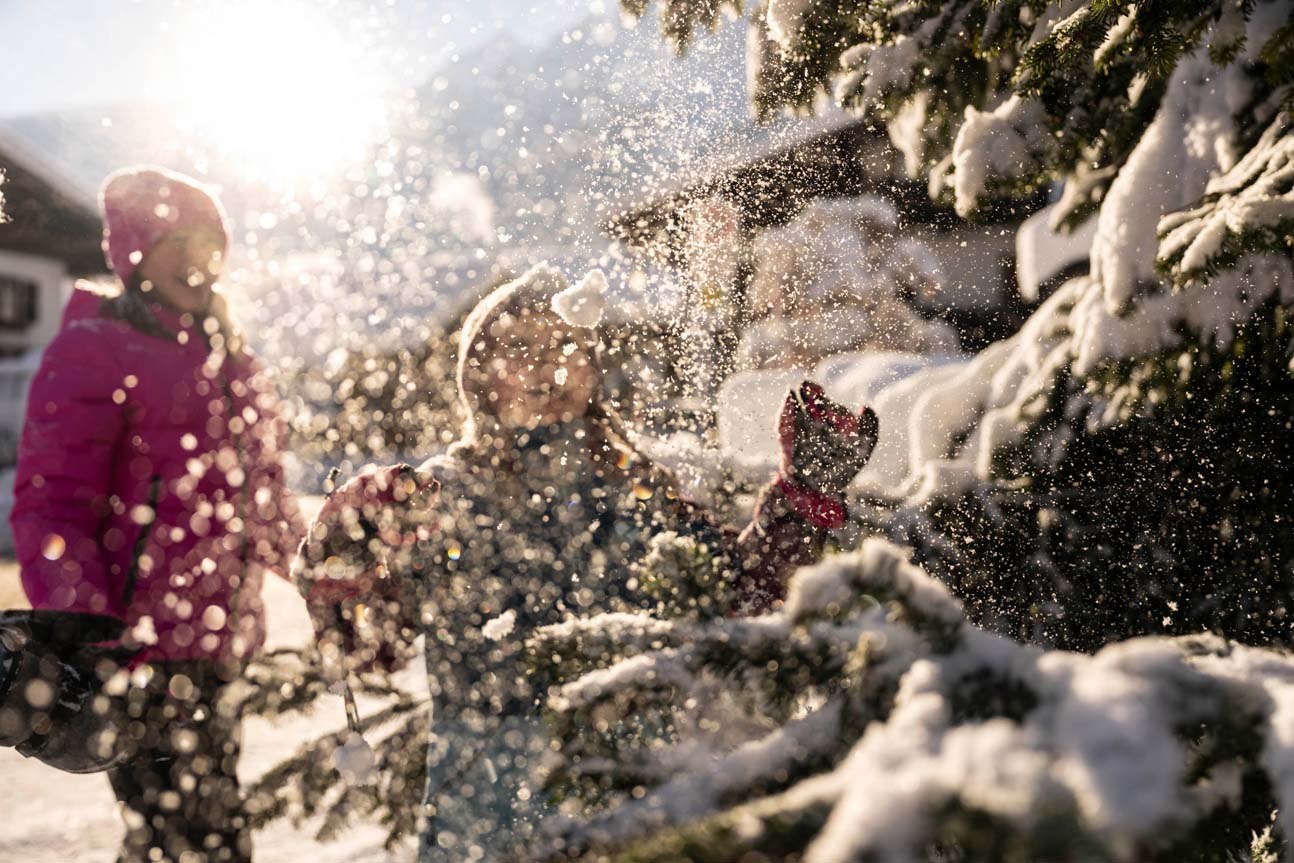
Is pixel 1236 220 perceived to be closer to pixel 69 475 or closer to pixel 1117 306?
pixel 1117 306

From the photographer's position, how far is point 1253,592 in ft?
6.37

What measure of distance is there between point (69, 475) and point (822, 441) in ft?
5.95

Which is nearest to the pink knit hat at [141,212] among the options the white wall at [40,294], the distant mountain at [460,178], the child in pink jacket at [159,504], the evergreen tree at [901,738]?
the child in pink jacket at [159,504]

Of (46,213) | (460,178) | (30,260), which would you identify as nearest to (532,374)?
(46,213)

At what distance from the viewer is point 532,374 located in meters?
2.12

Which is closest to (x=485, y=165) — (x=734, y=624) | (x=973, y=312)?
(x=973, y=312)

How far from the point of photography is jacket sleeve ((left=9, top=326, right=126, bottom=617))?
78.1 inches

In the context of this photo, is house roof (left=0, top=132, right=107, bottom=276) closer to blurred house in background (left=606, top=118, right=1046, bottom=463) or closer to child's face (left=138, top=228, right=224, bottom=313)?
blurred house in background (left=606, top=118, right=1046, bottom=463)

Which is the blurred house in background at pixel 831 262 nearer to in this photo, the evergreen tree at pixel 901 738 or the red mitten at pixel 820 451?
the red mitten at pixel 820 451

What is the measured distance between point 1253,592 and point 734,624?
175 centimetres

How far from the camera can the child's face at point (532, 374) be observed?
2100 millimetres

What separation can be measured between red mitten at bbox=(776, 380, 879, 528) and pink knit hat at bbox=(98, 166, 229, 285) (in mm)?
1750

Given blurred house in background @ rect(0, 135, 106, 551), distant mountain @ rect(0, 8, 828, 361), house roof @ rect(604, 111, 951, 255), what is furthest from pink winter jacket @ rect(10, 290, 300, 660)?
blurred house in background @ rect(0, 135, 106, 551)

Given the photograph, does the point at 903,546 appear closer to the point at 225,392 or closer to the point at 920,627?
the point at 920,627
